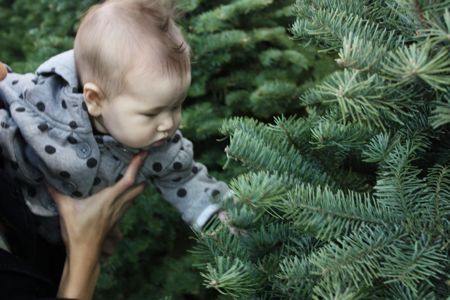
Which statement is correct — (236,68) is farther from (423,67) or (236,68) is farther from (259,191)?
(423,67)

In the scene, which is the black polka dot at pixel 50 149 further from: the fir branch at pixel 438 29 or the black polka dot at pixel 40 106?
the fir branch at pixel 438 29

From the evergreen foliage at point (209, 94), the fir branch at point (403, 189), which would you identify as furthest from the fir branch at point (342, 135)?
the evergreen foliage at point (209, 94)

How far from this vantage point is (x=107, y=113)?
1.30m

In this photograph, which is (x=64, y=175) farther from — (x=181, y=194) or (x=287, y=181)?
(x=287, y=181)

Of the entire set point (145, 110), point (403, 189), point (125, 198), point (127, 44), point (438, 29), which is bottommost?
point (125, 198)

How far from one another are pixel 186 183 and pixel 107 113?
29 centimetres

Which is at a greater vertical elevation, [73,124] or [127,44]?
[127,44]

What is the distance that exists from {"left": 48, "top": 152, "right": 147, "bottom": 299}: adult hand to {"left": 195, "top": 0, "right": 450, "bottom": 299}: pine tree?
506 mm

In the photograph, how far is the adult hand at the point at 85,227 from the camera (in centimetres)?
138

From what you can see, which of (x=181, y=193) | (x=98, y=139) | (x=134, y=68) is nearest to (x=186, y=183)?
(x=181, y=193)

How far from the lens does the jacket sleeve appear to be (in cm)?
142

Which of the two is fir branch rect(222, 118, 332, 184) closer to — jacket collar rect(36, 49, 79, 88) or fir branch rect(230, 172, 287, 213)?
fir branch rect(230, 172, 287, 213)

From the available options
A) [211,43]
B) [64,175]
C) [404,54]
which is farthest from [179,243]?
[404,54]

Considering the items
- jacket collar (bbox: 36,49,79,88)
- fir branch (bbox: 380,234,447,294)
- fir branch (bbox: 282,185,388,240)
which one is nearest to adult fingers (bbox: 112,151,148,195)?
jacket collar (bbox: 36,49,79,88)
